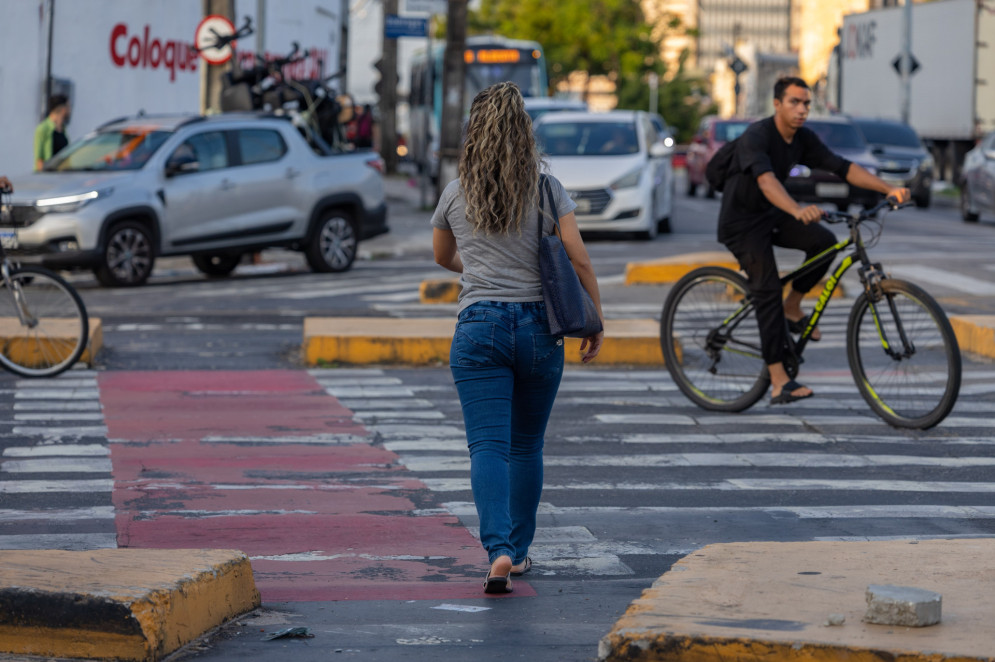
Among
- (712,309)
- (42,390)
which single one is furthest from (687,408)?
(42,390)

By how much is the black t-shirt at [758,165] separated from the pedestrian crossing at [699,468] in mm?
1090

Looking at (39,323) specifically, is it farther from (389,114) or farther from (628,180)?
(389,114)

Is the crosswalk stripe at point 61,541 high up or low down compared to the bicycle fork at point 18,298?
down

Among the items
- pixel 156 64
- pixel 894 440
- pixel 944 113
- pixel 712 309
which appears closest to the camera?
pixel 894 440

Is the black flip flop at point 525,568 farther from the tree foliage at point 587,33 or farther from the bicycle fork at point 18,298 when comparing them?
the tree foliage at point 587,33

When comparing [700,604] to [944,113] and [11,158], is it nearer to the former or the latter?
[11,158]

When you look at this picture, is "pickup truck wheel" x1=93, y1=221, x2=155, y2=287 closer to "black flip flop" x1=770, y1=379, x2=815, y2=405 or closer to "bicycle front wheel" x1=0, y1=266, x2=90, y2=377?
"bicycle front wheel" x1=0, y1=266, x2=90, y2=377

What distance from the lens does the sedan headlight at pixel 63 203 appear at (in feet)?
51.1

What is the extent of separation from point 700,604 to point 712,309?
4712 mm

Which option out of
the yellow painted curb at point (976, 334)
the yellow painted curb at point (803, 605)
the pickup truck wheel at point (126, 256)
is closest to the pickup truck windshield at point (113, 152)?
the pickup truck wheel at point (126, 256)

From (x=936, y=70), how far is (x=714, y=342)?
108 ft

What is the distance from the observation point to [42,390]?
9.95 meters

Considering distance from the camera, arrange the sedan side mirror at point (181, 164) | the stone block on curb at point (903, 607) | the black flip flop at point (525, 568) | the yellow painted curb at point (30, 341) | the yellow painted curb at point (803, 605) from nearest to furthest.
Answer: the yellow painted curb at point (803, 605) → the stone block on curb at point (903, 607) → the black flip flop at point (525, 568) → the yellow painted curb at point (30, 341) → the sedan side mirror at point (181, 164)

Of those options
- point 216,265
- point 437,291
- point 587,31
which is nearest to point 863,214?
point 437,291
